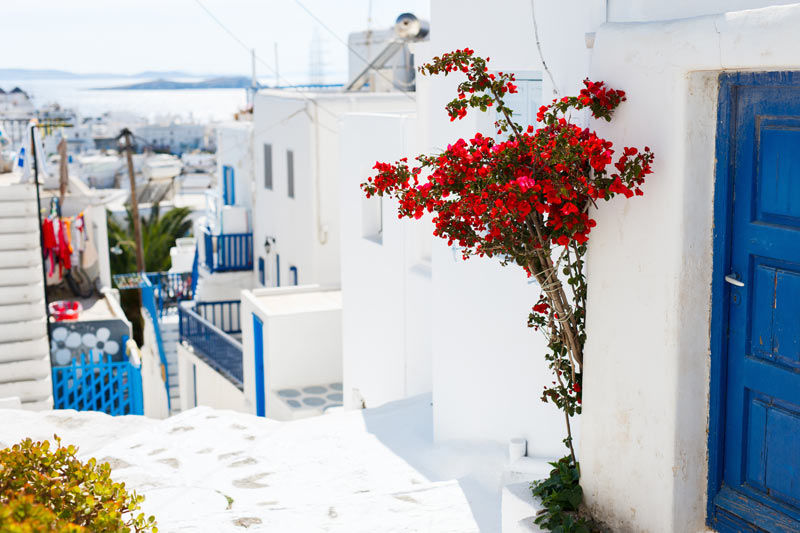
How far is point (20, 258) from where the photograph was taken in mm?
15828

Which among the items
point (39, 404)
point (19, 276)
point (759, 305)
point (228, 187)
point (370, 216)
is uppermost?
point (759, 305)

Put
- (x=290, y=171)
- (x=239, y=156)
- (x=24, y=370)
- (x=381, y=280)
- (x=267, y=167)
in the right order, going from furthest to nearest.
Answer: (x=239, y=156) < (x=267, y=167) < (x=290, y=171) < (x=24, y=370) < (x=381, y=280)

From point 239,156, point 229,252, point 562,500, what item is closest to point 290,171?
point 229,252

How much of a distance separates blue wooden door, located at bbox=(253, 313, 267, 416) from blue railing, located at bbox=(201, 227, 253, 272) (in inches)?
464

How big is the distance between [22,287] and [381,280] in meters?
7.16

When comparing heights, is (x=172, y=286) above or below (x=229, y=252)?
below

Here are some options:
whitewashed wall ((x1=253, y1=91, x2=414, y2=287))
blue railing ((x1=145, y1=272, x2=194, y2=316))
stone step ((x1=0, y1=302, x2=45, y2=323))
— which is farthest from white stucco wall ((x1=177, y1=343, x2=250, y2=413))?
blue railing ((x1=145, y1=272, x2=194, y2=316))

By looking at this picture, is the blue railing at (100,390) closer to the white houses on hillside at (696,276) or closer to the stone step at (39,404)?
the stone step at (39,404)

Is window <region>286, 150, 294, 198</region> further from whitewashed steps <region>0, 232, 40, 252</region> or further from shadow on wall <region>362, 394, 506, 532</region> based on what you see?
shadow on wall <region>362, 394, 506, 532</region>

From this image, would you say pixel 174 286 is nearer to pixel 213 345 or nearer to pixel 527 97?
pixel 213 345

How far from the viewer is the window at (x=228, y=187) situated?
103ft

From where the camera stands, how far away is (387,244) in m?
11.9

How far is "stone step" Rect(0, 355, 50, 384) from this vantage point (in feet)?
→ 49.9

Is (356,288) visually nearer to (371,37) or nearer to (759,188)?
(759,188)
